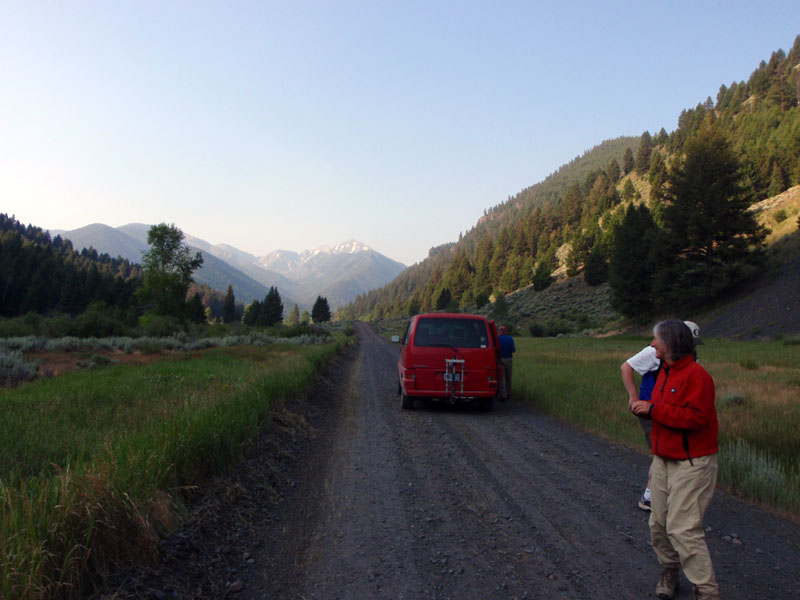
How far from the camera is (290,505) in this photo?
530 cm

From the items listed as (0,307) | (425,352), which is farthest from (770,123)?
(0,307)

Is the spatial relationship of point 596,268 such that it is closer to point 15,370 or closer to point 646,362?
point 15,370

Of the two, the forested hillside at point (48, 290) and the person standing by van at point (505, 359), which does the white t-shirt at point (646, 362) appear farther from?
the forested hillside at point (48, 290)

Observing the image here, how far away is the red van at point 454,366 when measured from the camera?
35.5ft

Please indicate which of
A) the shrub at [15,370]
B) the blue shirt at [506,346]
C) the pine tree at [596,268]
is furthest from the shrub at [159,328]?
the pine tree at [596,268]

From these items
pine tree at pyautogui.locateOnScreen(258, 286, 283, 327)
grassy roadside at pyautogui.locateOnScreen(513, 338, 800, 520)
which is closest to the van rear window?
grassy roadside at pyautogui.locateOnScreen(513, 338, 800, 520)

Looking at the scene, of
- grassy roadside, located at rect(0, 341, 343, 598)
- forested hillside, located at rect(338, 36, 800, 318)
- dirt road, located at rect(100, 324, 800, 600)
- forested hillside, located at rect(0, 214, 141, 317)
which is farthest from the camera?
forested hillside, located at rect(0, 214, 141, 317)

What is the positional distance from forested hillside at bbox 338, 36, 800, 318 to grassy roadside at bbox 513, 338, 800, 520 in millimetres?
26359

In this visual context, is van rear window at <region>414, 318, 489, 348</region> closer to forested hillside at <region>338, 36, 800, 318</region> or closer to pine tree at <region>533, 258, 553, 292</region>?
forested hillside at <region>338, 36, 800, 318</region>

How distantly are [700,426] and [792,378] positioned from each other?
13.2 meters

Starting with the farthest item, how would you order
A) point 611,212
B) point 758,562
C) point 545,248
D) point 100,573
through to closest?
point 545,248
point 611,212
point 758,562
point 100,573

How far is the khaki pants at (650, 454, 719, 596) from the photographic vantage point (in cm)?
320

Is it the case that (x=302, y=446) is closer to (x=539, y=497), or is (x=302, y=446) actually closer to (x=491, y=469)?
(x=491, y=469)

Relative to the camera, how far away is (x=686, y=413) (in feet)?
10.8
